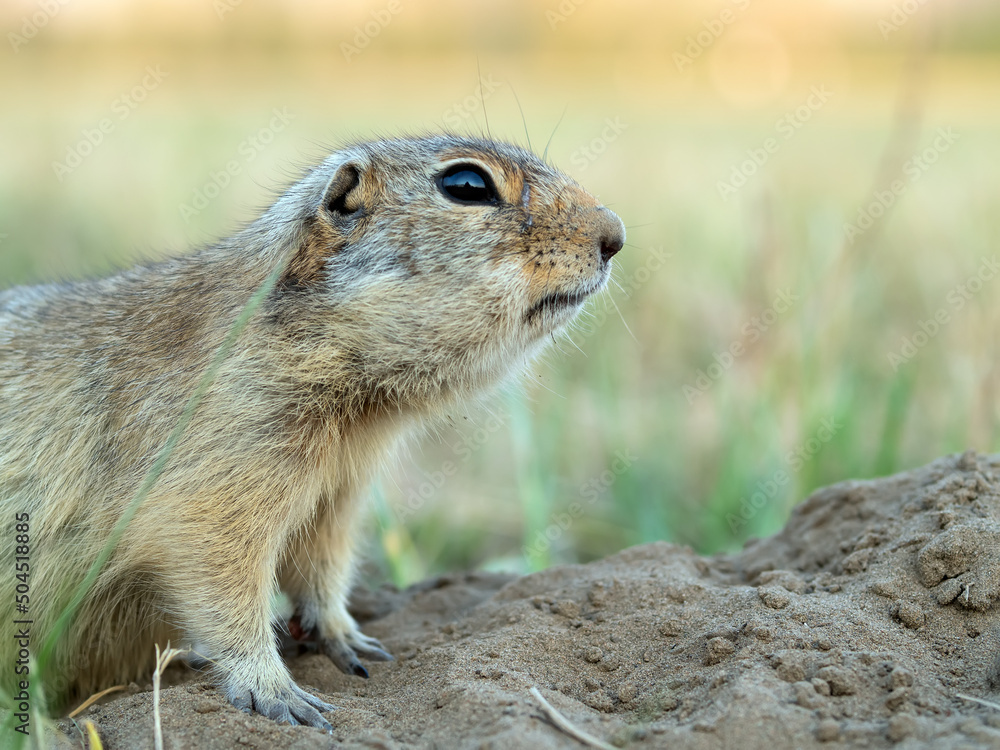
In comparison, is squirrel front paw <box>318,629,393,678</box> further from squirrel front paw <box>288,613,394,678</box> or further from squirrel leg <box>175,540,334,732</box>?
squirrel leg <box>175,540,334,732</box>

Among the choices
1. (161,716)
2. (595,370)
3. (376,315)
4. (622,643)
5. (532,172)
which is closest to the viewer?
(161,716)

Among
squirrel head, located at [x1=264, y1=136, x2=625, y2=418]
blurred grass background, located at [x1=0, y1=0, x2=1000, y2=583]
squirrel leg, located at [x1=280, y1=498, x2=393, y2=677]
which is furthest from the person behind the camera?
blurred grass background, located at [x1=0, y1=0, x2=1000, y2=583]

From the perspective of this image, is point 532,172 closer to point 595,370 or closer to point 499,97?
point 595,370

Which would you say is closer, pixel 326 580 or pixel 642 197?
pixel 326 580

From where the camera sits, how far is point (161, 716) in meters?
3.15

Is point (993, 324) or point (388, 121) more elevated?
point (388, 121)

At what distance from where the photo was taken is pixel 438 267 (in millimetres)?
3781

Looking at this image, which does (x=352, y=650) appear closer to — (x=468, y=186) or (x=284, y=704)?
(x=284, y=704)

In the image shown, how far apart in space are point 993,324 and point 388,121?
9520mm

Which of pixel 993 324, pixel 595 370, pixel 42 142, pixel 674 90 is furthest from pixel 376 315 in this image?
pixel 674 90

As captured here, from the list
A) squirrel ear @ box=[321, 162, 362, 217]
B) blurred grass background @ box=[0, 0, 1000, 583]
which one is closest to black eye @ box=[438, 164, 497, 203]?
squirrel ear @ box=[321, 162, 362, 217]

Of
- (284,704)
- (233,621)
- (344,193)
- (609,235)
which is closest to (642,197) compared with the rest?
(609,235)

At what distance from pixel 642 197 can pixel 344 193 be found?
7297 mm

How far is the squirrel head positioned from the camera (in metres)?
3.77
